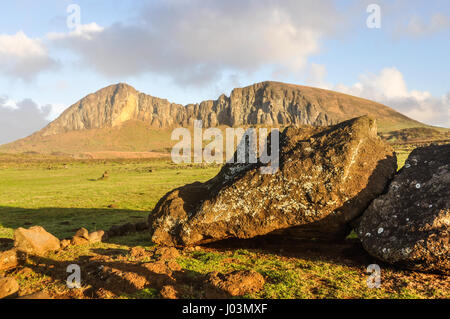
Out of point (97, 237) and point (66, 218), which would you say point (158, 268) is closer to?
point (97, 237)

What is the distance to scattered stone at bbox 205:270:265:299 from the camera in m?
7.22

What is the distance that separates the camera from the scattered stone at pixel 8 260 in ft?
31.3

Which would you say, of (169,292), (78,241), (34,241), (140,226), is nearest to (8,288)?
(169,292)

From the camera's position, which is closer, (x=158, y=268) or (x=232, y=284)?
(x=232, y=284)

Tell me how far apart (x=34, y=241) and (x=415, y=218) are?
13462 millimetres

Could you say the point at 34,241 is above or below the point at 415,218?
below

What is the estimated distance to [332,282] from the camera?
7867mm

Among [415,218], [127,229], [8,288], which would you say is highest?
[415,218]

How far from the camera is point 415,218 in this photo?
28.0 feet

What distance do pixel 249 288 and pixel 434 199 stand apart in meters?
6.27

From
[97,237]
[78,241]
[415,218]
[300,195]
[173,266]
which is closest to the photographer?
Answer: [415,218]
